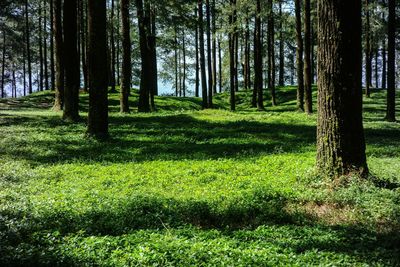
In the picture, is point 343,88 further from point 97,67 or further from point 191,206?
point 97,67

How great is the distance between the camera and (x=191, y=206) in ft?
22.8

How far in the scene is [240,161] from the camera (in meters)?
11.0

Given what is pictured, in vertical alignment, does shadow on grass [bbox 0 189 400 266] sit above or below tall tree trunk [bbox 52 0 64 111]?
below

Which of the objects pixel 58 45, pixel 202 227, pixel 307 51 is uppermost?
pixel 58 45

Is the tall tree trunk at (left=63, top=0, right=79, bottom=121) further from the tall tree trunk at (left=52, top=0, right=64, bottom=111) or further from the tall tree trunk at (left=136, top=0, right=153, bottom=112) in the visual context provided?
the tall tree trunk at (left=136, top=0, right=153, bottom=112)

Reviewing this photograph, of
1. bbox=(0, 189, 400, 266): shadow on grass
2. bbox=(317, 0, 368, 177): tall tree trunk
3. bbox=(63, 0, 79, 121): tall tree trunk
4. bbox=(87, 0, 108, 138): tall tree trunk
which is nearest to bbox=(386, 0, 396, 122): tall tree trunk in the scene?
bbox=(317, 0, 368, 177): tall tree trunk

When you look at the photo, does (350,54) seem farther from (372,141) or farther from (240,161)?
(372,141)

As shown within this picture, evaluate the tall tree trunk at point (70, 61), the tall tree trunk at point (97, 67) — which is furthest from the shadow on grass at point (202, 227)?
the tall tree trunk at point (70, 61)

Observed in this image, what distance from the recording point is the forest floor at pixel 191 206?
16.7 feet

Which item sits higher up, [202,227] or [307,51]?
[307,51]

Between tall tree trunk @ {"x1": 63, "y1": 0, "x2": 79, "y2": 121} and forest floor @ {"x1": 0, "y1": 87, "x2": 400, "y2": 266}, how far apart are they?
5.17m

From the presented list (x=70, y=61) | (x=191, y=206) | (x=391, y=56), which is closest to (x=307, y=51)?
(x=391, y=56)

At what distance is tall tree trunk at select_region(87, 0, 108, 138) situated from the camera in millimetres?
14453

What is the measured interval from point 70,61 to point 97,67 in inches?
186
